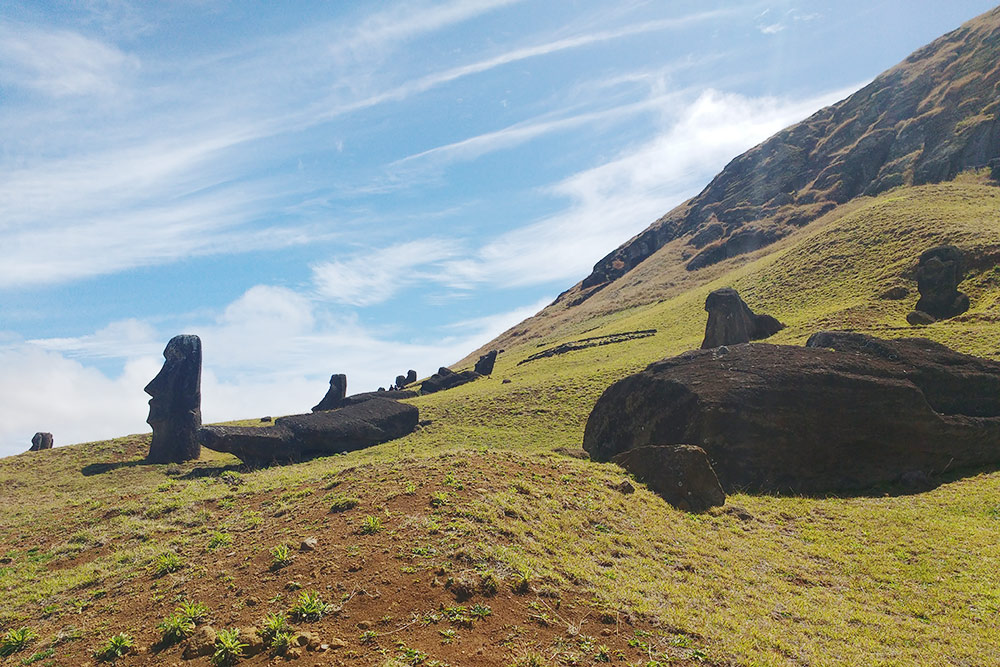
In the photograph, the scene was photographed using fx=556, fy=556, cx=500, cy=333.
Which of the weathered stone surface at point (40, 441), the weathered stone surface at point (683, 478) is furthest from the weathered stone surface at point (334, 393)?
the weathered stone surface at point (683, 478)

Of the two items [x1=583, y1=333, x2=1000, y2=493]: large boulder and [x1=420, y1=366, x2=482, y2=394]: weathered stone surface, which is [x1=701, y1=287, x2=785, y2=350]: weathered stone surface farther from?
[x1=420, y1=366, x2=482, y2=394]: weathered stone surface

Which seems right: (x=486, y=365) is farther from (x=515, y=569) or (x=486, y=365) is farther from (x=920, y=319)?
(x=515, y=569)

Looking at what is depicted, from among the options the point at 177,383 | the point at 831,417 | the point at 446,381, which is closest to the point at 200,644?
the point at 831,417

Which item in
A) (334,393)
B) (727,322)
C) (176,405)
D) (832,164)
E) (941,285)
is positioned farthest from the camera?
(832,164)

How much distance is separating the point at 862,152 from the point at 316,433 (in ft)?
382

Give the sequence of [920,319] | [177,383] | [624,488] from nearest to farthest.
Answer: [624,488] → [920,319] → [177,383]

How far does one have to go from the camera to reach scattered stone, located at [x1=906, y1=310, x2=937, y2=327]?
37888mm

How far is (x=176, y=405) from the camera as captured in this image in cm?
3875

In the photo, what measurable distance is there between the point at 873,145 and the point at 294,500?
414 ft

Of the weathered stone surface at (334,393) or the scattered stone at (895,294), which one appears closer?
the scattered stone at (895,294)

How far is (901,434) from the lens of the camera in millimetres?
17344

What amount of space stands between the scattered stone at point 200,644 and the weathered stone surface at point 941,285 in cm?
4656

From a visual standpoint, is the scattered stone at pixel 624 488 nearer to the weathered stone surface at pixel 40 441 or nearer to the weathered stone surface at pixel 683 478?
the weathered stone surface at pixel 683 478

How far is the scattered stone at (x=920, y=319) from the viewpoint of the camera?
37.9 meters
